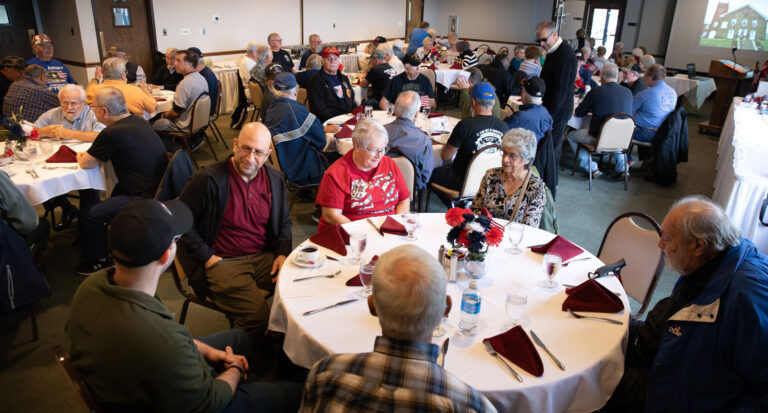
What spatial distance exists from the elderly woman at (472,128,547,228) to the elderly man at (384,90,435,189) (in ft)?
3.60

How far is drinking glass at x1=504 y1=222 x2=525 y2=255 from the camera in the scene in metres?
2.43

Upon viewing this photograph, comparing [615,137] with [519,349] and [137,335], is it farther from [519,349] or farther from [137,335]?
[137,335]

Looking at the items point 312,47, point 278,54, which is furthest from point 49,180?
point 312,47

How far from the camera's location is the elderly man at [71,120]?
413 centimetres

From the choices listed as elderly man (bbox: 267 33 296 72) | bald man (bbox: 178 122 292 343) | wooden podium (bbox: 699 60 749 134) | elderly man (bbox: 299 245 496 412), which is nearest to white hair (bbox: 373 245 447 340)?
elderly man (bbox: 299 245 496 412)

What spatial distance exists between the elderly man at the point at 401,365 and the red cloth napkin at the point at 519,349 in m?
0.41

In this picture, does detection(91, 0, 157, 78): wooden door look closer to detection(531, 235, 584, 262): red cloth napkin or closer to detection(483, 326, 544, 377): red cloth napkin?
detection(531, 235, 584, 262): red cloth napkin

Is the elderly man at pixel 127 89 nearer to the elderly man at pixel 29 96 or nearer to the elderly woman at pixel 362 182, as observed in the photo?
the elderly man at pixel 29 96

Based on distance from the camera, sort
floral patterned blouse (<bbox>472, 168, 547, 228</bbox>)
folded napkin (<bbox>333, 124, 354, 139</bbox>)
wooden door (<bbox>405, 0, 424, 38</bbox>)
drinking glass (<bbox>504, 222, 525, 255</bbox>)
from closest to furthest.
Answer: drinking glass (<bbox>504, 222, 525, 255</bbox>) → floral patterned blouse (<bbox>472, 168, 547, 228</bbox>) → folded napkin (<bbox>333, 124, 354, 139</bbox>) → wooden door (<bbox>405, 0, 424, 38</bbox>)

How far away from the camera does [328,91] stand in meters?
6.27

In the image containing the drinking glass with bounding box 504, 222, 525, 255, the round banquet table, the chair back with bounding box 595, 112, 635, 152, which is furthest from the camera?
the chair back with bounding box 595, 112, 635, 152

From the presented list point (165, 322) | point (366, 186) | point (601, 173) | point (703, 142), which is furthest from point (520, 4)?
point (165, 322)

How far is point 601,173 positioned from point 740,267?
4.92 m

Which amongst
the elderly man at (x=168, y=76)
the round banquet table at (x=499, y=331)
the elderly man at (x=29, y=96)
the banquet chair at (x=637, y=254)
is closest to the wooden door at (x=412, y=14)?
the elderly man at (x=168, y=76)
